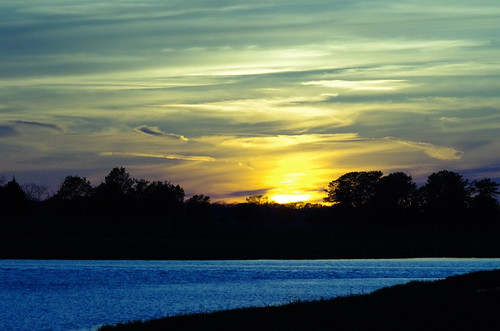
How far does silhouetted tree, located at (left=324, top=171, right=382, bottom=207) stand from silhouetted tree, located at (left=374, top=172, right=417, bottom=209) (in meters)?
3.16

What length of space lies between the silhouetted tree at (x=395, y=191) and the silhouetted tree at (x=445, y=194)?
10.4 ft

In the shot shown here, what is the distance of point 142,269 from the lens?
7106cm

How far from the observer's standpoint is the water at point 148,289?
35.5m

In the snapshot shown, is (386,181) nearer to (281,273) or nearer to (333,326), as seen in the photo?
(281,273)

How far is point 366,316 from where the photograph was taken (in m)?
26.0

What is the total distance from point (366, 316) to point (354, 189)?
501 feet

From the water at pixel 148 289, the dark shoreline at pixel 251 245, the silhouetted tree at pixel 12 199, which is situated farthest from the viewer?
the silhouetted tree at pixel 12 199

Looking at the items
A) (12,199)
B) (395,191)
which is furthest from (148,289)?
(395,191)

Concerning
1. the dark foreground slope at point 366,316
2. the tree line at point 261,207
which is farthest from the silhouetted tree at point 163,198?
the dark foreground slope at point 366,316

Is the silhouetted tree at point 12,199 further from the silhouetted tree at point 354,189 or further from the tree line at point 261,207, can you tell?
the silhouetted tree at point 354,189

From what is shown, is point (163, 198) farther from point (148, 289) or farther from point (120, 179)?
point (148, 289)

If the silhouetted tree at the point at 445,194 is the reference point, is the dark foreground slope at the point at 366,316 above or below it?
below

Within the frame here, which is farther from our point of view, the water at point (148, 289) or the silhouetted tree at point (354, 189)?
the silhouetted tree at point (354, 189)

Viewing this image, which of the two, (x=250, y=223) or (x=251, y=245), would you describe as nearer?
(x=251, y=245)
